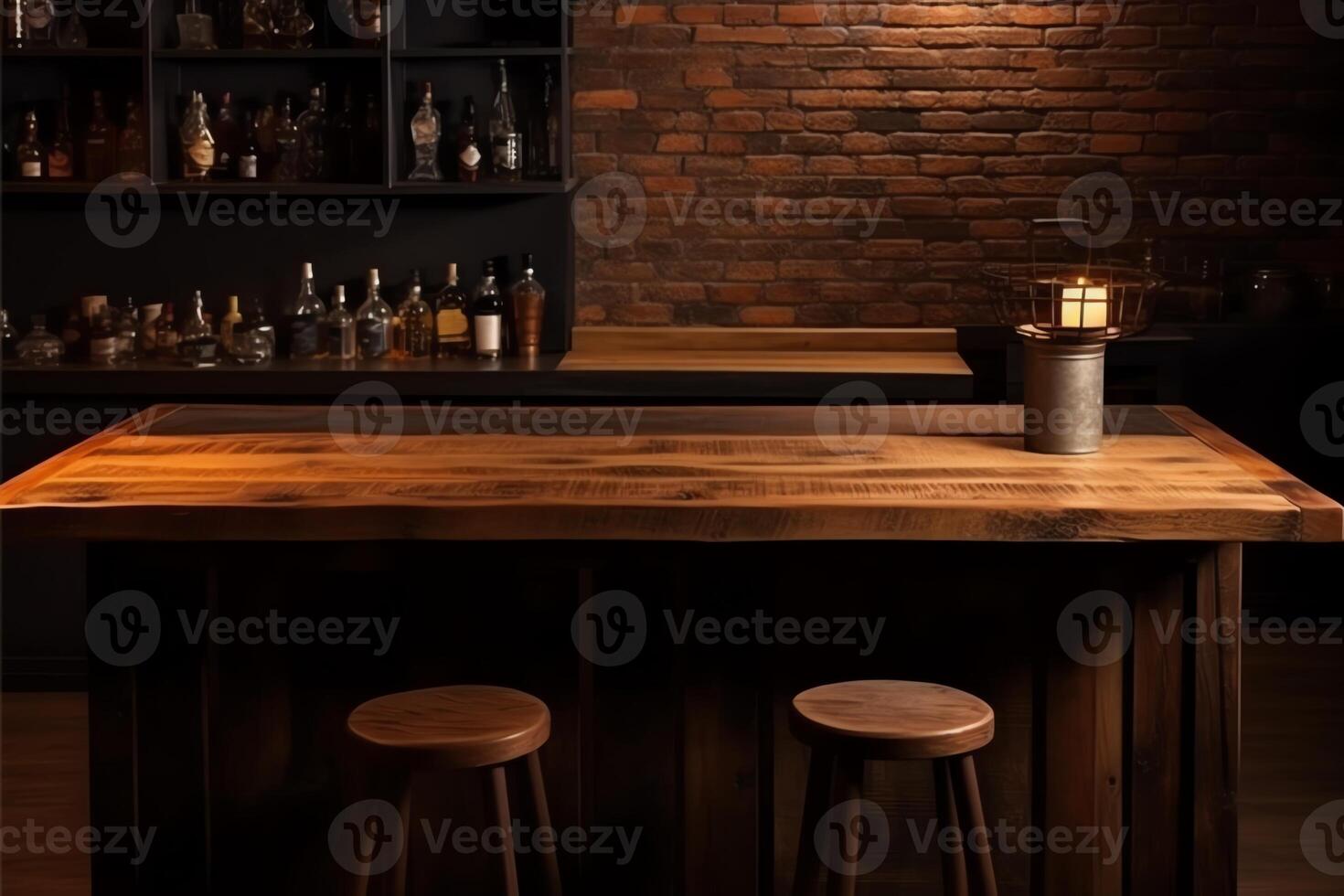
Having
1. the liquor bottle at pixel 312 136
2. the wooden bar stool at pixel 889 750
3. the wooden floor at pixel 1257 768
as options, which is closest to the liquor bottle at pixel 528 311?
the liquor bottle at pixel 312 136

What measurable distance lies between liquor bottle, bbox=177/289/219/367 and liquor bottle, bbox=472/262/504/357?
2.47ft

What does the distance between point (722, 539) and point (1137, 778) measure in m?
0.79

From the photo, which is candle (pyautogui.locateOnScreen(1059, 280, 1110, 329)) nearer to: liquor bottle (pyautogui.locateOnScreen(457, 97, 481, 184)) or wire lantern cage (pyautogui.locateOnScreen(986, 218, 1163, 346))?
wire lantern cage (pyautogui.locateOnScreen(986, 218, 1163, 346))

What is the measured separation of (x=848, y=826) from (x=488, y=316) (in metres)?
2.73

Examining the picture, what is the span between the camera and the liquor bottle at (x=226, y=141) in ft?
15.8

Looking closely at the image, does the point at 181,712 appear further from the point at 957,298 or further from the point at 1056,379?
the point at 957,298

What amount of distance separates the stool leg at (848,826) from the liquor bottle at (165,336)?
3.13m

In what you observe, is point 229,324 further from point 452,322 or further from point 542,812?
point 542,812

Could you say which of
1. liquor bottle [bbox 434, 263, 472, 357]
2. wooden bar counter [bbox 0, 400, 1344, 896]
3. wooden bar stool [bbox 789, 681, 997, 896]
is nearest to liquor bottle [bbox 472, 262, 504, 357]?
liquor bottle [bbox 434, 263, 472, 357]

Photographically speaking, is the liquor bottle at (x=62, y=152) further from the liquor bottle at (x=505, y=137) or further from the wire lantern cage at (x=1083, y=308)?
the wire lantern cage at (x=1083, y=308)

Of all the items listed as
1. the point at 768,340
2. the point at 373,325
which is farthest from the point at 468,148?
the point at 768,340

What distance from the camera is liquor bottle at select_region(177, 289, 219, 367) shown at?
4.64 metres

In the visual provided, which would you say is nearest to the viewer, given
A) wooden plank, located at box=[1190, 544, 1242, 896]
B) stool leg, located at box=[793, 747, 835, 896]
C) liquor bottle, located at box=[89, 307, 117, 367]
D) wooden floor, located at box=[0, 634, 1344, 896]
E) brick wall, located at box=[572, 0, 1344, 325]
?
stool leg, located at box=[793, 747, 835, 896]

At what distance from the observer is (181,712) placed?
258 centimetres
